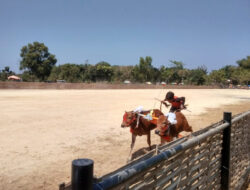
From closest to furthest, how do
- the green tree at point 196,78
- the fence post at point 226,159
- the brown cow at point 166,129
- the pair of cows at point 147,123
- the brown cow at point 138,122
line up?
the fence post at point 226,159, the brown cow at point 166,129, the pair of cows at point 147,123, the brown cow at point 138,122, the green tree at point 196,78

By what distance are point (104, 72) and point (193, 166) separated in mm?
72276

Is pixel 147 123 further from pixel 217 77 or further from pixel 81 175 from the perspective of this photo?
pixel 217 77

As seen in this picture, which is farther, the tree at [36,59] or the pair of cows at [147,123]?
the tree at [36,59]

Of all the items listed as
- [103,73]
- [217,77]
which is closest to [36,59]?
[103,73]

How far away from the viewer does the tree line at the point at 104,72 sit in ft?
171

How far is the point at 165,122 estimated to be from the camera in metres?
5.05

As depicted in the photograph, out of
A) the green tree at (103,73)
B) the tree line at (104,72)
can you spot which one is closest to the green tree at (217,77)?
the tree line at (104,72)

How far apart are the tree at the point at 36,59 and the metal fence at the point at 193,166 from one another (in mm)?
52594

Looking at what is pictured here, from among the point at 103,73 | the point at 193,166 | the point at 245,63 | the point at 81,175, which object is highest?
the point at 245,63

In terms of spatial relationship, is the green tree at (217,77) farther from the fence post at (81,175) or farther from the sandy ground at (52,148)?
the fence post at (81,175)

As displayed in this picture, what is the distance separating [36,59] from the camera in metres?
51.8

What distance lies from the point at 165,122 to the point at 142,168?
339 centimetres

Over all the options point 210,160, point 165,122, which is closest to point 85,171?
point 210,160

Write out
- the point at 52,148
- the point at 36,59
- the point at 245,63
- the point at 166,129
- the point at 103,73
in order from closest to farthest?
the point at 166,129 → the point at 52,148 → the point at 36,59 → the point at 103,73 → the point at 245,63
